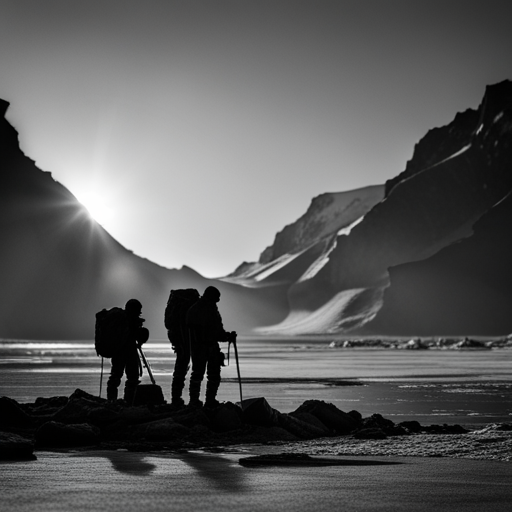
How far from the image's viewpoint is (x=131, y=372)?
54.0ft

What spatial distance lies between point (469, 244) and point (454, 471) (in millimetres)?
165268

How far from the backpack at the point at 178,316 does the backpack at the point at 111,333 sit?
0.80 meters

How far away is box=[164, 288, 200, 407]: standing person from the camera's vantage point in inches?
631

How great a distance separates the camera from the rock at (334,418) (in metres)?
14.9

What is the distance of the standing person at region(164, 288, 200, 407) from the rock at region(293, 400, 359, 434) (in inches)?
94.7

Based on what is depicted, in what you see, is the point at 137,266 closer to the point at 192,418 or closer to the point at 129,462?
the point at 192,418

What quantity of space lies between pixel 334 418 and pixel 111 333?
4.24 metres

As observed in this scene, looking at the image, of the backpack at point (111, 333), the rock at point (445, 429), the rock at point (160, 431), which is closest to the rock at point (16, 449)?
the rock at point (160, 431)

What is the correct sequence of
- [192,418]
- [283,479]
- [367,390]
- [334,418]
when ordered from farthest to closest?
1. [367,390]
2. [334,418]
3. [192,418]
4. [283,479]

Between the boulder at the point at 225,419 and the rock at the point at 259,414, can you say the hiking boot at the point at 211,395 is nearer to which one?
the boulder at the point at 225,419

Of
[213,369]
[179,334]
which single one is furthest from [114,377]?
[213,369]

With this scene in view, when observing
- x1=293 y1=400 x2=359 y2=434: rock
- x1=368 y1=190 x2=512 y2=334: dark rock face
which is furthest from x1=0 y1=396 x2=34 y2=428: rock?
x1=368 y1=190 x2=512 y2=334: dark rock face

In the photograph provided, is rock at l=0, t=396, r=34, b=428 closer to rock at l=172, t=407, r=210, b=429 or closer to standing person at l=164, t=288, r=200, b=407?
rock at l=172, t=407, r=210, b=429

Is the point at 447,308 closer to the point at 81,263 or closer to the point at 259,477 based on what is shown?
the point at 81,263
